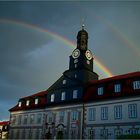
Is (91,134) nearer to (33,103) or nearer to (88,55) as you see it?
(88,55)

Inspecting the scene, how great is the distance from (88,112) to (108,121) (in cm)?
496

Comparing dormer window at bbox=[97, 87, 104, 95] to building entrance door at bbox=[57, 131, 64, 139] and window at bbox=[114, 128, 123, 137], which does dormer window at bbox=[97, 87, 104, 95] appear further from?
building entrance door at bbox=[57, 131, 64, 139]

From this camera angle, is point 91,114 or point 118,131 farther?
point 91,114

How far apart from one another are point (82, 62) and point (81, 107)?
1184 cm

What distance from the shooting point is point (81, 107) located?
48.7 metres

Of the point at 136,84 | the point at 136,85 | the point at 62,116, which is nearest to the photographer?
the point at 136,85

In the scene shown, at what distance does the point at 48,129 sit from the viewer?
2106 inches

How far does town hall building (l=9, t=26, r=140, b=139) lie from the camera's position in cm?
4166

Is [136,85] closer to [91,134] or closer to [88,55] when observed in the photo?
[91,134]

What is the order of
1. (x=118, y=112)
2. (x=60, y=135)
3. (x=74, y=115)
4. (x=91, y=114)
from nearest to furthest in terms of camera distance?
1. (x=118, y=112)
2. (x=91, y=114)
3. (x=74, y=115)
4. (x=60, y=135)

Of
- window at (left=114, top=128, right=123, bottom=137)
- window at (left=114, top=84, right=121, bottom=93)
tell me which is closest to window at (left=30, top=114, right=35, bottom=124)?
window at (left=114, top=84, right=121, bottom=93)

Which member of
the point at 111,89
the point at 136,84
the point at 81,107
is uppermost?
the point at 136,84

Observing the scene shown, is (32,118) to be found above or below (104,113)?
below

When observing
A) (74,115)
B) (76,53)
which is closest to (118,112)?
(74,115)
